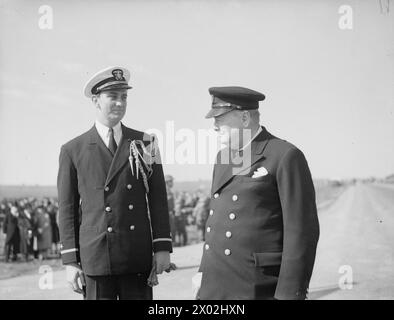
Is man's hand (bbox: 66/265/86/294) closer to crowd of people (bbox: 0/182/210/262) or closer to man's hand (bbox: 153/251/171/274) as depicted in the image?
man's hand (bbox: 153/251/171/274)

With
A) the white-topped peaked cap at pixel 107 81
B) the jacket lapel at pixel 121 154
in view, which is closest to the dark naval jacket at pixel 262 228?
the jacket lapel at pixel 121 154

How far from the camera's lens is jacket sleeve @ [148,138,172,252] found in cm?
318

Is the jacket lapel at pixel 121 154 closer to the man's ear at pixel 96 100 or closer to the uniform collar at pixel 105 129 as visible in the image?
the uniform collar at pixel 105 129

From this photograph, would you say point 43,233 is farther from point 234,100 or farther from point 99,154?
point 234,100

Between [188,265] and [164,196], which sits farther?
[188,265]

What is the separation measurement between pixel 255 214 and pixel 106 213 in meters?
0.85

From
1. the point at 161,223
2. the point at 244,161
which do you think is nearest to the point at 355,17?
the point at 244,161

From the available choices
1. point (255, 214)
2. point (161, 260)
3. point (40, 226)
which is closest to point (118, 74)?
point (161, 260)

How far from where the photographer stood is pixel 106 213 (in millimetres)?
3084

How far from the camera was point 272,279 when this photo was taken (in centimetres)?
272

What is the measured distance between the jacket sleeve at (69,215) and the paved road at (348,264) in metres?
0.86

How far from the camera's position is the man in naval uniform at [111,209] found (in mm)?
3074
